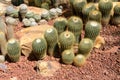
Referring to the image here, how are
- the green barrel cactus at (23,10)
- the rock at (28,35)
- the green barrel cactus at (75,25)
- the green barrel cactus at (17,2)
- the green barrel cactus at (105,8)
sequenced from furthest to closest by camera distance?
the green barrel cactus at (17,2) < the green barrel cactus at (23,10) < the green barrel cactus at (105,8) < the rock at (28,35) < the green barrel cactus at (75,25)

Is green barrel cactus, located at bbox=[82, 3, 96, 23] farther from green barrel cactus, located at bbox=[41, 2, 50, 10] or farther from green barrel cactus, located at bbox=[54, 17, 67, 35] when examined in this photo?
green barrel cactus, located at bbox=[41, 2, 50, 10]

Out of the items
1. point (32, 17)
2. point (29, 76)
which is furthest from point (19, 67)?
point (32, 17)

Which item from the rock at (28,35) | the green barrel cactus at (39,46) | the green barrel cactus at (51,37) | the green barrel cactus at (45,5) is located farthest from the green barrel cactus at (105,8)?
the green barrel cactus at (39,46)

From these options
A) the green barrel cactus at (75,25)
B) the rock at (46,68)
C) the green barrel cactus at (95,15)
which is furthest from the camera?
the green barrel cactus at (95,15)

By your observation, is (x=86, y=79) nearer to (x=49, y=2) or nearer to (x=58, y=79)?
(x=58, y=79)

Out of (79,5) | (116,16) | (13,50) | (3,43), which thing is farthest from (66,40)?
(116,16)

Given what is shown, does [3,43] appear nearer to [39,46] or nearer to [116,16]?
[39,46]

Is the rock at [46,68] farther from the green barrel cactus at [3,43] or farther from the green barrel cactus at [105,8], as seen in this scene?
the green barrel cactus at [105,8]
